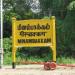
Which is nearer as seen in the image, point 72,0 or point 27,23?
point 27,23

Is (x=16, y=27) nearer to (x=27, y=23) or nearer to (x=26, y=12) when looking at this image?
(x=27, y=23)

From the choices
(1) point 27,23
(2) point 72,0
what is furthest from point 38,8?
(1) point 27,23

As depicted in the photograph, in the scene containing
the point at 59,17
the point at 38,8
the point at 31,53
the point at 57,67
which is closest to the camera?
the point at 57,67

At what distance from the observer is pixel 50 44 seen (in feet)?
49.4

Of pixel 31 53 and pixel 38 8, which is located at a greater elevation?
pixel 38 8

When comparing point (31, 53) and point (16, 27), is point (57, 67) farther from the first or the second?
point (31, 53)

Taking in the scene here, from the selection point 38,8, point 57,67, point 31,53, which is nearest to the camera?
point 57,67

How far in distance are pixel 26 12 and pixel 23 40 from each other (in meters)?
14.6

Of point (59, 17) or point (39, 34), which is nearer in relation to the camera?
point (39, 34)

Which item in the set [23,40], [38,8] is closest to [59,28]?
[38,8]

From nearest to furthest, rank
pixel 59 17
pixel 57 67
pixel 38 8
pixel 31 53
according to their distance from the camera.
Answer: pixel 57 67
pixel 31 53
pixel 59 17
pixel 38 8

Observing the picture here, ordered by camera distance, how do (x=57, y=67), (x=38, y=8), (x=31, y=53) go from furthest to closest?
1. (x=38, y=8)
2. (x=31, y=53)
3. (x=57, y=67)

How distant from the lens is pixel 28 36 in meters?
15.3

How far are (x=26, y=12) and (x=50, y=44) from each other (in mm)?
14944
